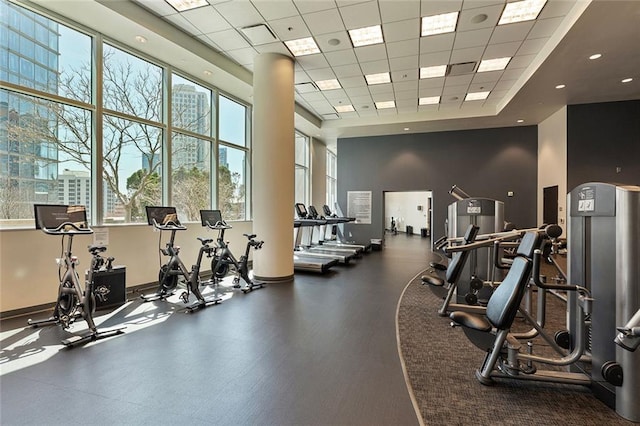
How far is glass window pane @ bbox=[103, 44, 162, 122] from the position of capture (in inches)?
191

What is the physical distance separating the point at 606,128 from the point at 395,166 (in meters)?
5.41

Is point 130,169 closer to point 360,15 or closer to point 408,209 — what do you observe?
point 360,15

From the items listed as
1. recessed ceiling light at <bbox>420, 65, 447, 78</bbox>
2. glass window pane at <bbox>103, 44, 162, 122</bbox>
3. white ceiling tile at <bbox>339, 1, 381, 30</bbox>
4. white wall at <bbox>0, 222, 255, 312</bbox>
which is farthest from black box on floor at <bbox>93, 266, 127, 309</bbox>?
recessed ceiling light at <bbox>420, 65, 447, 78</bbox>

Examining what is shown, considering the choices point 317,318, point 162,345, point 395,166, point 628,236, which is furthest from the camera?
point 395,166

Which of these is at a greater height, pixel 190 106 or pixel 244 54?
pixel 244 54

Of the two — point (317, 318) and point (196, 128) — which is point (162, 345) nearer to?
point (317, 318)

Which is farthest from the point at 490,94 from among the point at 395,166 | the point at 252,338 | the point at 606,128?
the point at 252,338

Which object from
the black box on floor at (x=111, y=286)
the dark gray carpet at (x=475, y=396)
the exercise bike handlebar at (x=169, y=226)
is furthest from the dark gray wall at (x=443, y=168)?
the black box on floor at (x=111, y=286)

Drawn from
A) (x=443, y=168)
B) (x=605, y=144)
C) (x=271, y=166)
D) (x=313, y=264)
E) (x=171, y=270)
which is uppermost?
(x=605, y=144)

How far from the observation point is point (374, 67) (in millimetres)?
6391

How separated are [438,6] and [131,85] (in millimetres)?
4940

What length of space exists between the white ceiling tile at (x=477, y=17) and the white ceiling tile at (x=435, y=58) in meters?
0.81

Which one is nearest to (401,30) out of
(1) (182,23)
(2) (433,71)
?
(2) (433,71)

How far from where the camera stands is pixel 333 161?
15398 mm
